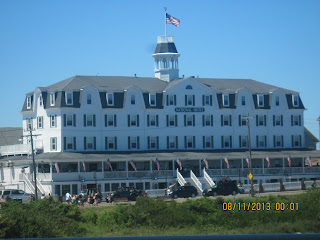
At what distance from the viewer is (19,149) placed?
266ft

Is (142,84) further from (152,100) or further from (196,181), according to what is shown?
(196,181)

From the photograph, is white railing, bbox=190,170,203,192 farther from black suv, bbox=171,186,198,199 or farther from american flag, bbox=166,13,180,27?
american flag, bbox=166,13,180,27

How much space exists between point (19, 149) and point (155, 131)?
17.5 metres

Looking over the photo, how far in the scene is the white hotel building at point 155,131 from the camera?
7425 centimetres

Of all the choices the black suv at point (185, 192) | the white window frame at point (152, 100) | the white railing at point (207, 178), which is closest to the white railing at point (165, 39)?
the white window frame at point (152, 100)

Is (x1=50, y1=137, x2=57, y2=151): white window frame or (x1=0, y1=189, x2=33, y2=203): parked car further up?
(x1=50, y1=137, x2=57, y2=151): white window frame

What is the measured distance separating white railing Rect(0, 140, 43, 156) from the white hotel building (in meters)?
0.24

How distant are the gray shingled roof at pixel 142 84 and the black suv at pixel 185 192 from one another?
17.4 meters

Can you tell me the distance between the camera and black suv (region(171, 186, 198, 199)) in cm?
6606

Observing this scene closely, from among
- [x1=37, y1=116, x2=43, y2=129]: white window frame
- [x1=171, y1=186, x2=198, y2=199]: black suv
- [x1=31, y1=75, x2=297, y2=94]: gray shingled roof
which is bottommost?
[x1=171, y1=186, x2=198, y2=199]: black suv

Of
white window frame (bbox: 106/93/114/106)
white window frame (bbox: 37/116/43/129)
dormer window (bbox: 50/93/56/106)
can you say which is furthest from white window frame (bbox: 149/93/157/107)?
white window frame (bbox: 37/116/43/129)

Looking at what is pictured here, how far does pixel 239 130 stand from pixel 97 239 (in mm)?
73808

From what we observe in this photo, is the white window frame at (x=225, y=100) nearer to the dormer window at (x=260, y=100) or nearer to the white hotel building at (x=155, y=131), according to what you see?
the white hotel building at (x=155, y=131)

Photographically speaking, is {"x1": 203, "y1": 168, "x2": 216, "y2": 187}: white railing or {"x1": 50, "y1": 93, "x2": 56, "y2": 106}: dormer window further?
{"x1": 203, "y1": 168, "x2": 216, "y2": 187}: white railing
